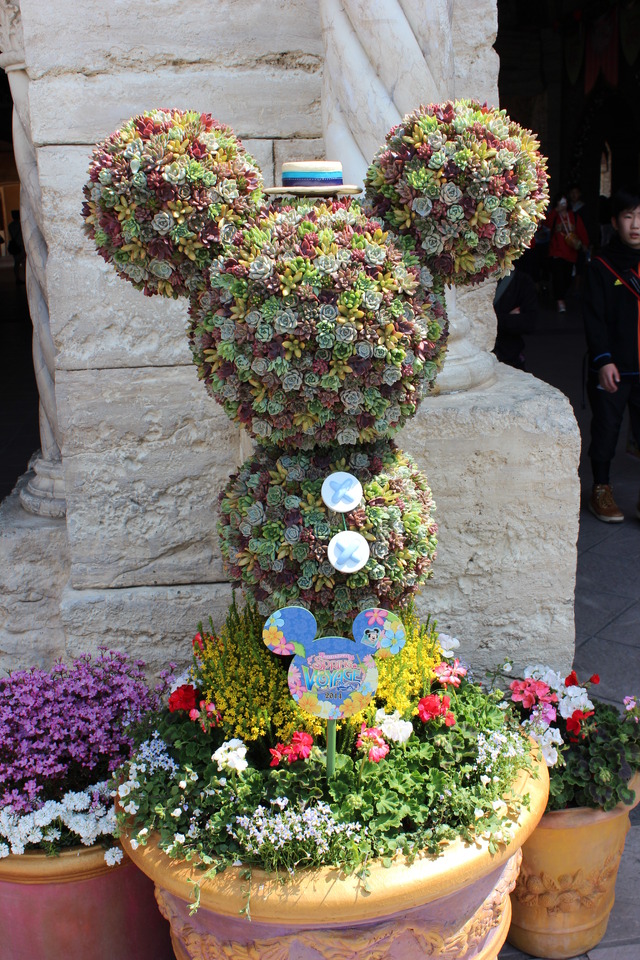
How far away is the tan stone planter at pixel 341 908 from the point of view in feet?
5.71

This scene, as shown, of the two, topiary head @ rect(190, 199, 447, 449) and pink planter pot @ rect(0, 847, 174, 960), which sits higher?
topiary head @ rect(190, 199, 447, 449)

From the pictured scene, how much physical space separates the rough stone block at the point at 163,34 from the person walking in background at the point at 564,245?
10.9m

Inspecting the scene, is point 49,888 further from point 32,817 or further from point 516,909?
point 516,909

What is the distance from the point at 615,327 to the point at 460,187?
3.48 metres

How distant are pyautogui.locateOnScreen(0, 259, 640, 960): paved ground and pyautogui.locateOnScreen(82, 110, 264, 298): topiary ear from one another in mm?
2017

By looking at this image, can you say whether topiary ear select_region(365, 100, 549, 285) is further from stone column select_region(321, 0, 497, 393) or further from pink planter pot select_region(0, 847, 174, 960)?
pink planter pot select_region(0, 847, 174, 960)

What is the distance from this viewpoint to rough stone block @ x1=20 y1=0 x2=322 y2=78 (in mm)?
2475

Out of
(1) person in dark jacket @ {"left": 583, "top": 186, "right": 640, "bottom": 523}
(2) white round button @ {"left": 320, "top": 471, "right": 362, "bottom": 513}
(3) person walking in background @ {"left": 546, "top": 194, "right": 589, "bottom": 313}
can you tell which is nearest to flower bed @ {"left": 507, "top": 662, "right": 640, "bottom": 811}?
(2) white round button @ {"left": 320, "top": 471, "right": 362, "bottom": 513}

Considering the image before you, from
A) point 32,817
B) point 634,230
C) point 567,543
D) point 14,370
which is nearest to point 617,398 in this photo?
point 634,230

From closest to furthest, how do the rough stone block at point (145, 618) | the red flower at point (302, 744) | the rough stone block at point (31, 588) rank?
1. the red flower at point (302, 744)
2. the rough stone block at point (145, 618)
3. the rough stone block at point (31, 588)

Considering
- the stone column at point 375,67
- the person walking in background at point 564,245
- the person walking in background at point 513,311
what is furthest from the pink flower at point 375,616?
the person walking in background at point 564,245

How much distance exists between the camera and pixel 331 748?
6.24ft

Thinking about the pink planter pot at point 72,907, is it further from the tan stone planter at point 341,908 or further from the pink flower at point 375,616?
the pink flower at point 375,616

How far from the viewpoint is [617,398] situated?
16.1ft
